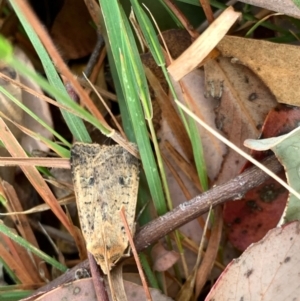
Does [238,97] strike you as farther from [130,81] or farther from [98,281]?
[98,281]

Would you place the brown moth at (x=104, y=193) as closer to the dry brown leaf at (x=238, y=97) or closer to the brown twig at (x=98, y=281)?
the brown twig at (x=98, y=281)

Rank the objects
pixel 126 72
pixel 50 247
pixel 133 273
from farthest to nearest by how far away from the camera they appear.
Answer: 1. pixel 50 247
2. pixel 133 273
3. pixel 126 72

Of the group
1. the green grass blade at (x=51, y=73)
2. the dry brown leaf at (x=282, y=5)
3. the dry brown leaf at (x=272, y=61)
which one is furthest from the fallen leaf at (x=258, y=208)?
the green grass blade at (x=51, y=73)

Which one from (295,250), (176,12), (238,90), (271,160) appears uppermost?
(176,12)

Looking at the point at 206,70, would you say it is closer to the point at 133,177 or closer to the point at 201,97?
the point at 201,97

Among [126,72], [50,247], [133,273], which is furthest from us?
[50,247]

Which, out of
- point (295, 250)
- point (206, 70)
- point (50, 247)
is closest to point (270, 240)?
point (295, 250)
